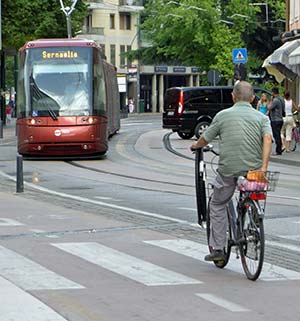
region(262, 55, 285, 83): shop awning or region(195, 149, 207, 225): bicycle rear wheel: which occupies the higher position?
region(262, 55, 285, 83): shop awning

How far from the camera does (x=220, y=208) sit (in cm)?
991

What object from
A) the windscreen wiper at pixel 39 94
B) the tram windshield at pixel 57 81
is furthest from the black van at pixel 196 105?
the windscreen wiper at pixel 39 94

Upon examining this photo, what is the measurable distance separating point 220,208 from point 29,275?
189cm

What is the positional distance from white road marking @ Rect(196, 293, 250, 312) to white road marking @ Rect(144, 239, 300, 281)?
3.25 feet

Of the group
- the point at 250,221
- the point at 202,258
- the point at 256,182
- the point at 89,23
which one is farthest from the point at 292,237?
the point at 89,23

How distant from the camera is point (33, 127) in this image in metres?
28.1

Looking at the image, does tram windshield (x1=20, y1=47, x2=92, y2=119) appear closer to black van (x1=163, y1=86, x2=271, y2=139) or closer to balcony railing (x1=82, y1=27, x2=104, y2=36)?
black van (x1=163, y1=86, x2=271, y2=139)

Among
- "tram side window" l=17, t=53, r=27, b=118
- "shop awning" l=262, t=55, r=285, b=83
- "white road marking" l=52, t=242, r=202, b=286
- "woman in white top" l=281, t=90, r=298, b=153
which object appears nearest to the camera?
"white road marking" l=52, t=242, r=202, b=286

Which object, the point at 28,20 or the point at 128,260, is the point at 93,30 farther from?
the point at 128,260

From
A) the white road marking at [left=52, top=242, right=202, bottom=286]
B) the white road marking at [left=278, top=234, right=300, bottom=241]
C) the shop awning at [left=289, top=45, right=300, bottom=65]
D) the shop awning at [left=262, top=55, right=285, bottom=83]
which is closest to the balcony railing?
the shop awning at [left=262, top=55, right=285, bottom=83]

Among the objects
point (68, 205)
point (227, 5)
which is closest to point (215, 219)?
point (68, 205)

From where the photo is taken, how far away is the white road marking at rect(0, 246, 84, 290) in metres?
9.08

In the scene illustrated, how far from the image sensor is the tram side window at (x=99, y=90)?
28469 millimetres

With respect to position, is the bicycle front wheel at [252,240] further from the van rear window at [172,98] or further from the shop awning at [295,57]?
the van rear window at [172,98]
